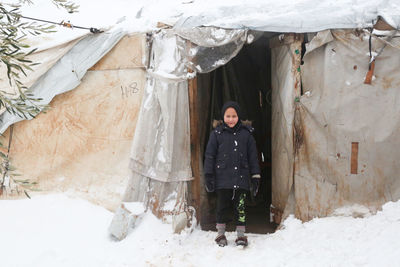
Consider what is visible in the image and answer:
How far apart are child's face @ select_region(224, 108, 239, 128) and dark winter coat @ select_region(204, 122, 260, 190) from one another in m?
0.07

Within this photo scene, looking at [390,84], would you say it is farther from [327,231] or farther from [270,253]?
[270,253]

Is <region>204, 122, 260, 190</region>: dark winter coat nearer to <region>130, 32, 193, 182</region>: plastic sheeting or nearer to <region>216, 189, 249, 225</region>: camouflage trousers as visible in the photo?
<region>216, 189, 249, 225</region>: camouflage trousers

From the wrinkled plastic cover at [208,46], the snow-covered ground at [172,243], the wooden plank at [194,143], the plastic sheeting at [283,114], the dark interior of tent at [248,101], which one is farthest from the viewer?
the dark interior of tent at [248,101]

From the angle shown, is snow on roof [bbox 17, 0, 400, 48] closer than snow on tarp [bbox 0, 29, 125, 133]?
Yes

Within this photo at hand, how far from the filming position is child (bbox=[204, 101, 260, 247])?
4.08 m

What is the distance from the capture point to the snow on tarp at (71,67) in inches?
191

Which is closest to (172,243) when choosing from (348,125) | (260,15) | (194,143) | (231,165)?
(231,165)

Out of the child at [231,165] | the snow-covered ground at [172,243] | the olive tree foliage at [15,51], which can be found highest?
the olive tree foliage at [15,51]

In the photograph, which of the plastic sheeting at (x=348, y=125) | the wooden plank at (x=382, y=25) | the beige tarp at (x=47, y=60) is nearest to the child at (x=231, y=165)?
the plastic sheeting at (x=348, y=125)

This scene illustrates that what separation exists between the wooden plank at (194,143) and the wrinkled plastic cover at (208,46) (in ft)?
0.88

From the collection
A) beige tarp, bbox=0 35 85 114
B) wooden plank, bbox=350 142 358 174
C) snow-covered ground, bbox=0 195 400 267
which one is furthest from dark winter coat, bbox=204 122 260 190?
beige tarp, bbox=0 35 85 114

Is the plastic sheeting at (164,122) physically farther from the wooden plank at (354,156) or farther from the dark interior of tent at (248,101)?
the wooden plank at (354,156)

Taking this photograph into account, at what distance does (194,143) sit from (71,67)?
1806 mm

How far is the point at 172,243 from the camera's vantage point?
4.18 metres
